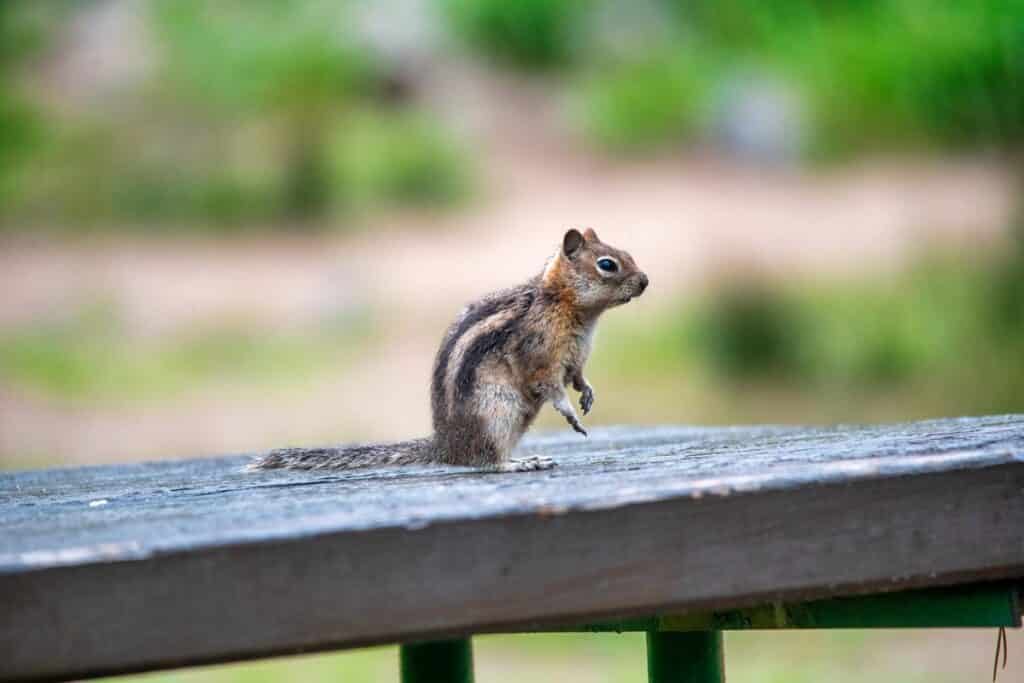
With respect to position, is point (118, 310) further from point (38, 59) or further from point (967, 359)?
point (967, 359)

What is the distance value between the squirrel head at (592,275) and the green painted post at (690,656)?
87 centimetres

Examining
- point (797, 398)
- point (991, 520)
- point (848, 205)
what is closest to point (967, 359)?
point (797, 398)

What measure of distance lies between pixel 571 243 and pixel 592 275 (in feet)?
0.32

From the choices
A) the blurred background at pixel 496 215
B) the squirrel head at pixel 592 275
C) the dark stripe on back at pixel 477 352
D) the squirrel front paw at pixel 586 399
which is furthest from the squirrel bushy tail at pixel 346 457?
the blurred background at pixel 496 215

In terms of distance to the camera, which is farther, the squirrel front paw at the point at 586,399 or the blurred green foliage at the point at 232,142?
the blurred green foliage at the point at 232,142

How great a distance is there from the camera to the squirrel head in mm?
3451

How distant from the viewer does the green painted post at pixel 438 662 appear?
9.29ft

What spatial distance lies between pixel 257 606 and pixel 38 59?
18.3 m

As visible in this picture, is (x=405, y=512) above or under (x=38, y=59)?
under

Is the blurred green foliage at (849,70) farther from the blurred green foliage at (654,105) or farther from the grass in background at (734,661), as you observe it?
the grass in background at (734,661)

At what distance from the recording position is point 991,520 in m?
2.16

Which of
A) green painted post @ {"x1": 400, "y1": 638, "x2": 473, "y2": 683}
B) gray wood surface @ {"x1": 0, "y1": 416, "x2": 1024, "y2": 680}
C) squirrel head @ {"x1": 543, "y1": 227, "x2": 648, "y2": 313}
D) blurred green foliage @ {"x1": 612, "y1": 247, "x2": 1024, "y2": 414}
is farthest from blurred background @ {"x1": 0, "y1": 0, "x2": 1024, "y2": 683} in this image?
gray wood surface @ {"x1": 0, "y1": 416, "x2": 1024, "y2": 680}

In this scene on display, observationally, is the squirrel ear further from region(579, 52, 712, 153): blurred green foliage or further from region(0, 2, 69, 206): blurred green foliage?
region(579, 52, 712, 153): blurred green foliage

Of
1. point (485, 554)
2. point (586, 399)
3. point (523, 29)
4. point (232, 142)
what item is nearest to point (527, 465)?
point (586, 399)
